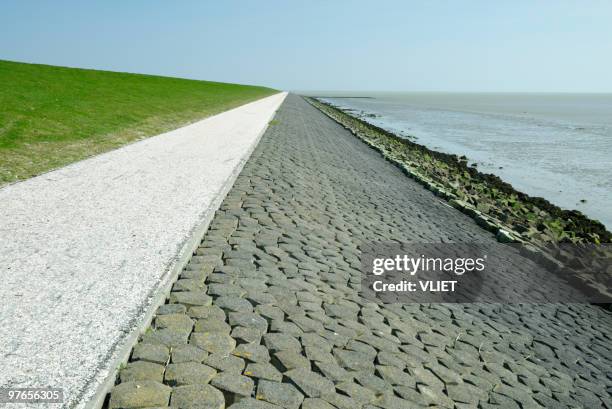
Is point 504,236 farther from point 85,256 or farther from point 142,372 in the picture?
point 142,372

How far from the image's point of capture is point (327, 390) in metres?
3.87

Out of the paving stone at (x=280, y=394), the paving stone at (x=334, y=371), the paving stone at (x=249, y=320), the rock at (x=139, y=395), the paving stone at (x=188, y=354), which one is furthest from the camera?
the paving stone at (x=249, y=320)

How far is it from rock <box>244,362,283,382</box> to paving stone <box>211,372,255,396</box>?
8cm

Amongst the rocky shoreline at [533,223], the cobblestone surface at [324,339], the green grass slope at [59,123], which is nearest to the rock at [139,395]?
the cobblestone surface at [324,339]

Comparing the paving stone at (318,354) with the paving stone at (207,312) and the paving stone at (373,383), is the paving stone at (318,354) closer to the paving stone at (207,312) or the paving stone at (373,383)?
the paving stone at (373,383)

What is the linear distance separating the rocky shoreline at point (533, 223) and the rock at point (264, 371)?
313 inches

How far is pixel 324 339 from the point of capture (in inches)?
185

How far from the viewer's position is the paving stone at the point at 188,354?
12.6ft

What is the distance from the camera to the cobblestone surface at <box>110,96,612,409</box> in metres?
3.75

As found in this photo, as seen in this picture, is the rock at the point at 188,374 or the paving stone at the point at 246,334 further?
the paving stone at the point at 246,334

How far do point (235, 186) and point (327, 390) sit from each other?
265 inches

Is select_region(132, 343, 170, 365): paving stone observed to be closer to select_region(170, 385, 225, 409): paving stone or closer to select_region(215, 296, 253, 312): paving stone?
select_region(170, 385, 225, 409): paving stone

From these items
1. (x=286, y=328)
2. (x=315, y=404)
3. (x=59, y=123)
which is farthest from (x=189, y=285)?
(x=59, y=123)

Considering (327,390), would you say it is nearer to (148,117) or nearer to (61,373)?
(61,373)
